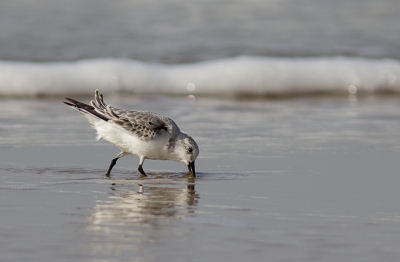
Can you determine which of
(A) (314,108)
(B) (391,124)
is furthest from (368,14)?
(B) (391,124)

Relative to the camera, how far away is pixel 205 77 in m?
12.7

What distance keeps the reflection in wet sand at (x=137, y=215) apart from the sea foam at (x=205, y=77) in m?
6.34

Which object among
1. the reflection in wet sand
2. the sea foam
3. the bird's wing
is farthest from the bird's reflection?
the sea foam

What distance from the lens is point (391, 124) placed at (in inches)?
360

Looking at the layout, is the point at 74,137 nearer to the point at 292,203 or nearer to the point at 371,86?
the point at 292,203

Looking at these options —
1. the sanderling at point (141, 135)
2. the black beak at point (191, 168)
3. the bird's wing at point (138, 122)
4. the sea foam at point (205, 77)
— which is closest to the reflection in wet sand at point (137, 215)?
the black beak at point (191, 168)

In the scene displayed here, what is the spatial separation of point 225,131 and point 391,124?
2141 millimetres

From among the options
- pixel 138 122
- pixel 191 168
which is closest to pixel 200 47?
pixel 138 122

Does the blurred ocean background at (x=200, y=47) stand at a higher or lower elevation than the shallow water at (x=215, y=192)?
higher

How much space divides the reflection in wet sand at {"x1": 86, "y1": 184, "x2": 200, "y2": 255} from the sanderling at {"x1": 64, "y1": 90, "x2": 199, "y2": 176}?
64cm

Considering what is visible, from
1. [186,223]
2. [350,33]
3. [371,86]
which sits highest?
A: [350,33]

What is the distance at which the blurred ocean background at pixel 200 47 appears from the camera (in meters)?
12.4

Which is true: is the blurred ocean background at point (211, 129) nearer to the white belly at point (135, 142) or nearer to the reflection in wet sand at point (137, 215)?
the reflection in wet sand at point (137, 215)

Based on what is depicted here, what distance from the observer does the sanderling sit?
6648 mm
